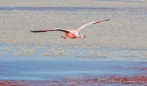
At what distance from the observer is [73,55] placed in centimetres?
1430

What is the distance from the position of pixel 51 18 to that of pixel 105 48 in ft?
29.2

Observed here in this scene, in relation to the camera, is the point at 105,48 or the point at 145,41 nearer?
the point at 105,48

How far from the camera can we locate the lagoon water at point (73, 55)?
11.6 m

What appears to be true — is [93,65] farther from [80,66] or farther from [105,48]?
[105,48]

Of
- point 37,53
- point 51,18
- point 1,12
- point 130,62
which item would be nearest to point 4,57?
point 37,53

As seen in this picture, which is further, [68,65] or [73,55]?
[73,55]

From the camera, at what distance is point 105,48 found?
1548 centimetres

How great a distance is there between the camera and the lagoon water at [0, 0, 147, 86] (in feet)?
38.1

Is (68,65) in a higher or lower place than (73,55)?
lower

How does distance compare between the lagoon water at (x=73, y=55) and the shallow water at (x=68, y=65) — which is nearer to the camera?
the shallow water at (x=68, y=65)

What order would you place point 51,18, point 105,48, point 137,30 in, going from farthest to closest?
point 51,18 < point 137,30 < point 105,48

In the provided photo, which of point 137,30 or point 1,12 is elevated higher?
point 1,12

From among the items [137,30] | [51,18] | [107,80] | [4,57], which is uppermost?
[51,18]

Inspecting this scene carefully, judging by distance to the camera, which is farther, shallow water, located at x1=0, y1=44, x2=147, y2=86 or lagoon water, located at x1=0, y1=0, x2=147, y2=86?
lagoon water, located at x1=0, y1=0, x2=147, y2=86
